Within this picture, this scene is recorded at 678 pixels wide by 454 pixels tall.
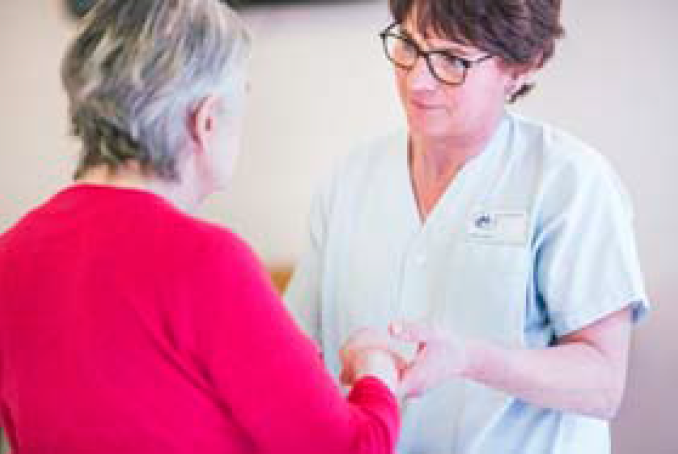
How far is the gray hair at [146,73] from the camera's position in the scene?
0.83m

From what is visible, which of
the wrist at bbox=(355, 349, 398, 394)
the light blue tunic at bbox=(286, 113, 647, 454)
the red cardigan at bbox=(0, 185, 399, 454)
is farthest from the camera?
the light blue tunic at bbox=(286, 113, 647, 454)

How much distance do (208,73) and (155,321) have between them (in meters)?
0.25

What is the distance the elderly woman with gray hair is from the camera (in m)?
0.77

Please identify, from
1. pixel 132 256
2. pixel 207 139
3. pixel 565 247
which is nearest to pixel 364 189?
pixel 565 247

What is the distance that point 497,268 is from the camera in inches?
49.9

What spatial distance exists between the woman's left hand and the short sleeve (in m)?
0.23

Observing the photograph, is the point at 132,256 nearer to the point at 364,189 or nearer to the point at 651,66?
the point at 364,189

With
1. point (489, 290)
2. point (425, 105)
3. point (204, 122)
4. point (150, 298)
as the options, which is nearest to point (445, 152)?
point (425, 105)

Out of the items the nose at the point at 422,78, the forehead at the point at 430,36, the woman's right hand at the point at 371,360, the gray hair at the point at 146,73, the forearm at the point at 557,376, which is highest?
the gray hair at the point at 146,73

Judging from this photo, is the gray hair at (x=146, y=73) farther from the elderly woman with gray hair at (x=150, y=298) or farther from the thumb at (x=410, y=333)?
the thumb at (x=410, y=333)

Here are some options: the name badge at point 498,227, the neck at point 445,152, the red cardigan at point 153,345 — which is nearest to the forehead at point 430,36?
the neck at point 445,152

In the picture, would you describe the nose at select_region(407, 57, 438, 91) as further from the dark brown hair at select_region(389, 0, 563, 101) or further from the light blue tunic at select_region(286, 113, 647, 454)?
the light blue tunic at select_region(286, 113, 647, 454)

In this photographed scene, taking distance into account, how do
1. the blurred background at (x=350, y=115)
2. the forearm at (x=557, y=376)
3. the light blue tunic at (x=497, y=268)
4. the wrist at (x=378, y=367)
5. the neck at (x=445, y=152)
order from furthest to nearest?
the blurred background at (x=350, y=115)
the neck at (x=445, y=152)
the light blue tunic at (x=497, y=268)
the forearm at (x=557, y=376)
the wrist at (x=378, y=367)

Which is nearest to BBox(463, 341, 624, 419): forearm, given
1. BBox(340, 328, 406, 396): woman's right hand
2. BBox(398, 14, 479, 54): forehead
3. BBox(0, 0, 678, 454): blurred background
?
BBox(340, 328, 406, 396): woman's right hand
